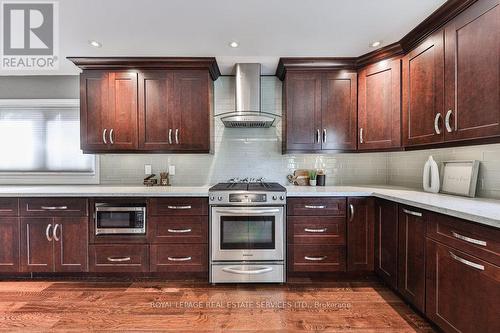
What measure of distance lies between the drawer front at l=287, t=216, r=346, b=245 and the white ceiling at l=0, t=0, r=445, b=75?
1744 millimetres

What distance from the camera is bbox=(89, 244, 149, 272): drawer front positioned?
2555 millimetres

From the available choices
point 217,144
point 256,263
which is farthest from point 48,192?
point 256,263

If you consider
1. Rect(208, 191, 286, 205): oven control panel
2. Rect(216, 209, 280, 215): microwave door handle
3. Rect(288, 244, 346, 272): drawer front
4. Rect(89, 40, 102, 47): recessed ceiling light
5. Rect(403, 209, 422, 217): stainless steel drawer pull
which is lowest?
Rect(288, 244, 346, 272): drawer front

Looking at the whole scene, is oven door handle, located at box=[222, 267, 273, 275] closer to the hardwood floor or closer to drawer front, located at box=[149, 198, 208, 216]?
the hardwood floor

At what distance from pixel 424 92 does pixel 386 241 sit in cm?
138

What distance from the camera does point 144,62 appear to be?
9.32ft

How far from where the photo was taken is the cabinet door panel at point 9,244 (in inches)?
99.6

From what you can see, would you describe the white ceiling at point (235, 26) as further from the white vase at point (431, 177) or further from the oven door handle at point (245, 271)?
the oven door handle at point (245, 271)

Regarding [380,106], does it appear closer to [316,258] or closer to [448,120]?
[448,120]

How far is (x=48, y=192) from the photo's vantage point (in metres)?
2.51

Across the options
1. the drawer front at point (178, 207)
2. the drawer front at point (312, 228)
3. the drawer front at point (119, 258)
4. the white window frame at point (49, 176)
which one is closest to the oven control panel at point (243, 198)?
the drawer front at point (178, 207)

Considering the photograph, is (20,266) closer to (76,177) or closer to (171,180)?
(76,177)

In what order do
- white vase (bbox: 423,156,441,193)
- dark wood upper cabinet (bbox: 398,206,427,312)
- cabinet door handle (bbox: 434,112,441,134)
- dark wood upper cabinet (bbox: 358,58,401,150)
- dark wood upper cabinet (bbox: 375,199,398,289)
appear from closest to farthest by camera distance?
dark wood upper cabinet (bbox: 398,206,427,312), cabinet door handle (bbox: 434,112,441,134), dark wood upper cabinet (bbox: 375,199,398,289), white vase (bbox: 423,156,441,193), dark wood upper cabinet (bbox: 358,58,401,150)

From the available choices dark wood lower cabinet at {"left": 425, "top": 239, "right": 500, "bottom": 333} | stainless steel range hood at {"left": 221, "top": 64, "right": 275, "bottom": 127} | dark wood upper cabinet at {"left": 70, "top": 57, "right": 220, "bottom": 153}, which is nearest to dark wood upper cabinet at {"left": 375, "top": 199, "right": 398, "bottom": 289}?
dark wood lower cabinet at {"left": 425, "top": 239, "right": 500, "bottom": 333}
